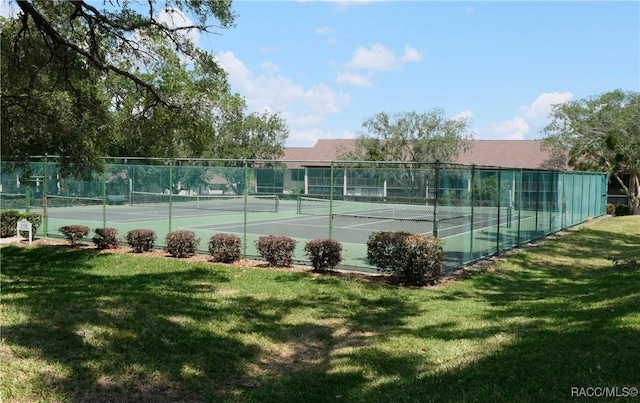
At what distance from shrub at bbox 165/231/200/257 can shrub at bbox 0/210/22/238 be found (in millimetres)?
6708

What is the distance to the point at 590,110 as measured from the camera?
134 feet

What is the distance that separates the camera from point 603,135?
3812 cm

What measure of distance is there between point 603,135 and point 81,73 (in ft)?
114

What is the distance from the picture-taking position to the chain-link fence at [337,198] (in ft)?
43.2

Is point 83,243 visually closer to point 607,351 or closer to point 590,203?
point 607,351

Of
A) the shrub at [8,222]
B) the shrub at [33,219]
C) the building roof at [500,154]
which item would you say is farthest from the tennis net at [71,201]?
the building roof at [500,154]

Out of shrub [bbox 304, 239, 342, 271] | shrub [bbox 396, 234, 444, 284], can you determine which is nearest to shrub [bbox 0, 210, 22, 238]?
shrub [bbox 304, 239, 342, 271]

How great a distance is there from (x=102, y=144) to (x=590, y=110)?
120ft

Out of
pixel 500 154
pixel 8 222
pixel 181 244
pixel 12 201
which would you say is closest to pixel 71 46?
pixel 181 244

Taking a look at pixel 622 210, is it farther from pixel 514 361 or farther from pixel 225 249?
pixel 514 361

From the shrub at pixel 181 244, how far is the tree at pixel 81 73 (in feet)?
7.43

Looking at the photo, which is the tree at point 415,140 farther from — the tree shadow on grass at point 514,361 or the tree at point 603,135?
the tree shadow on grass at point 514,361

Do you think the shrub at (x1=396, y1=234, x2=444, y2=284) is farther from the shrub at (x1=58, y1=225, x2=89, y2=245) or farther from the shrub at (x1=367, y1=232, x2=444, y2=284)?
the shrub at (x1=58, y1=225, x2=89, y2=245)

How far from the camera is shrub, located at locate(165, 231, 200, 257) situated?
14.0 m
